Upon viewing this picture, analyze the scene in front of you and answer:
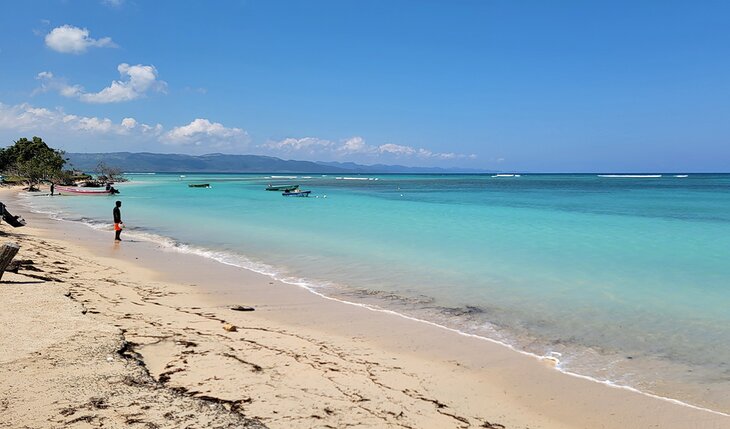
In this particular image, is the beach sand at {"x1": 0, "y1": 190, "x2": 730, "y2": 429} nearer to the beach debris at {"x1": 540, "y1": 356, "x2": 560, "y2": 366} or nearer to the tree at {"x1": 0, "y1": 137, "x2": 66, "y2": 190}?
the beach debris at {"x1": 540, "y1": 356, "x2": 560, "y2": 366}

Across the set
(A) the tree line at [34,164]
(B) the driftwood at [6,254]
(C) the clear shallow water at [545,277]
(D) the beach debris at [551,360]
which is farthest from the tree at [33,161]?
(D) the beach debris at [551,360]

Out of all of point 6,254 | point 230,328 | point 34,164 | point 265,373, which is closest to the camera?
point 265,373

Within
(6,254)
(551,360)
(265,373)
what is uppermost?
(6,254)

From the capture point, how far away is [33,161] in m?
57.8

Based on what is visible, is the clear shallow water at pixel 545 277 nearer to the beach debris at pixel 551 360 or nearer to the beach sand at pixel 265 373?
the beach debris at pixel 551 360

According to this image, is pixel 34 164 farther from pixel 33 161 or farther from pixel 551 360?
pixel 551 360

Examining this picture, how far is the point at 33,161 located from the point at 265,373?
6627 centimetres

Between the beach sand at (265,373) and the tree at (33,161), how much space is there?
56602mm

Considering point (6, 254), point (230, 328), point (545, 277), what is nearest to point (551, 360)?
point (230, 328)

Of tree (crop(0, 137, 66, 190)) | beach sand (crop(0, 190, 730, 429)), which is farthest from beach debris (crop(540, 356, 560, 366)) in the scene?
tree (crop(0, 137, 66, 190))

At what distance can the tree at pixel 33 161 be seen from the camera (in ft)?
190

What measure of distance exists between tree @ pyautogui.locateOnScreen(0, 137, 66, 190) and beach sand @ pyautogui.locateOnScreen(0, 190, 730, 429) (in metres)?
56.6

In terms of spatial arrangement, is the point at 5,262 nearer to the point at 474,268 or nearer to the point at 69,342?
the point at 69,342

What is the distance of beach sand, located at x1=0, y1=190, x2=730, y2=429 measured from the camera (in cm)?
409
